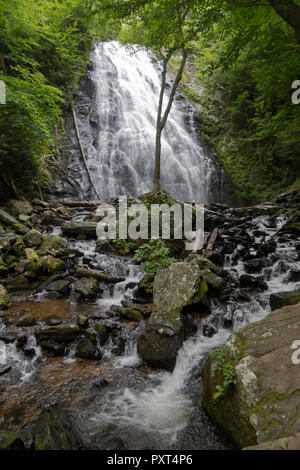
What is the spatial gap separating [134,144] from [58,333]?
1410cm

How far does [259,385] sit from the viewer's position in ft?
6.34

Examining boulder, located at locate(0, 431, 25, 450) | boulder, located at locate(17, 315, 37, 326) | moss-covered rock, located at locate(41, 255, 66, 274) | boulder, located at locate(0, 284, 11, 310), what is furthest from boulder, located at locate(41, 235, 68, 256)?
boulder, located at locate(0, 431, 25, 450)

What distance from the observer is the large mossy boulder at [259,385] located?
1.71m

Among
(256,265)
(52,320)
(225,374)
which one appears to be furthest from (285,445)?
(256,265)

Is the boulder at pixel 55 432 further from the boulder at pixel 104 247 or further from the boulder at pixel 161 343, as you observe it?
the boulder at pixel 104 247

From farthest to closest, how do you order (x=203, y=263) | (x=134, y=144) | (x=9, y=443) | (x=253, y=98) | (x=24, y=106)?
(x=253, y=98) < (x=134, y=144) < (x=24, y=106) < (x=203, y=263) < (x=9, y=443)

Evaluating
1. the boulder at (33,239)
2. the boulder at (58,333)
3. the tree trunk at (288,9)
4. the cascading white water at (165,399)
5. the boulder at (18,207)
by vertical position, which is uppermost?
the tree trunk at (288,9)

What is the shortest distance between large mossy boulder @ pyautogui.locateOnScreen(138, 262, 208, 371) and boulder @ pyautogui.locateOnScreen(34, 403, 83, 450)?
4.38 ft

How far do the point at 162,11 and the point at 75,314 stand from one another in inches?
337

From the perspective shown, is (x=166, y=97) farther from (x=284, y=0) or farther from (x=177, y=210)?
(x=284, y=0)

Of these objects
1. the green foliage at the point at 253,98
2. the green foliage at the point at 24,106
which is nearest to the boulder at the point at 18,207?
the green foliage at the point at 24,106

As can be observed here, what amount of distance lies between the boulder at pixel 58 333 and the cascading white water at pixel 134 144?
10624mm

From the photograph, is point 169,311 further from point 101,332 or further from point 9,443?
point 9,443
